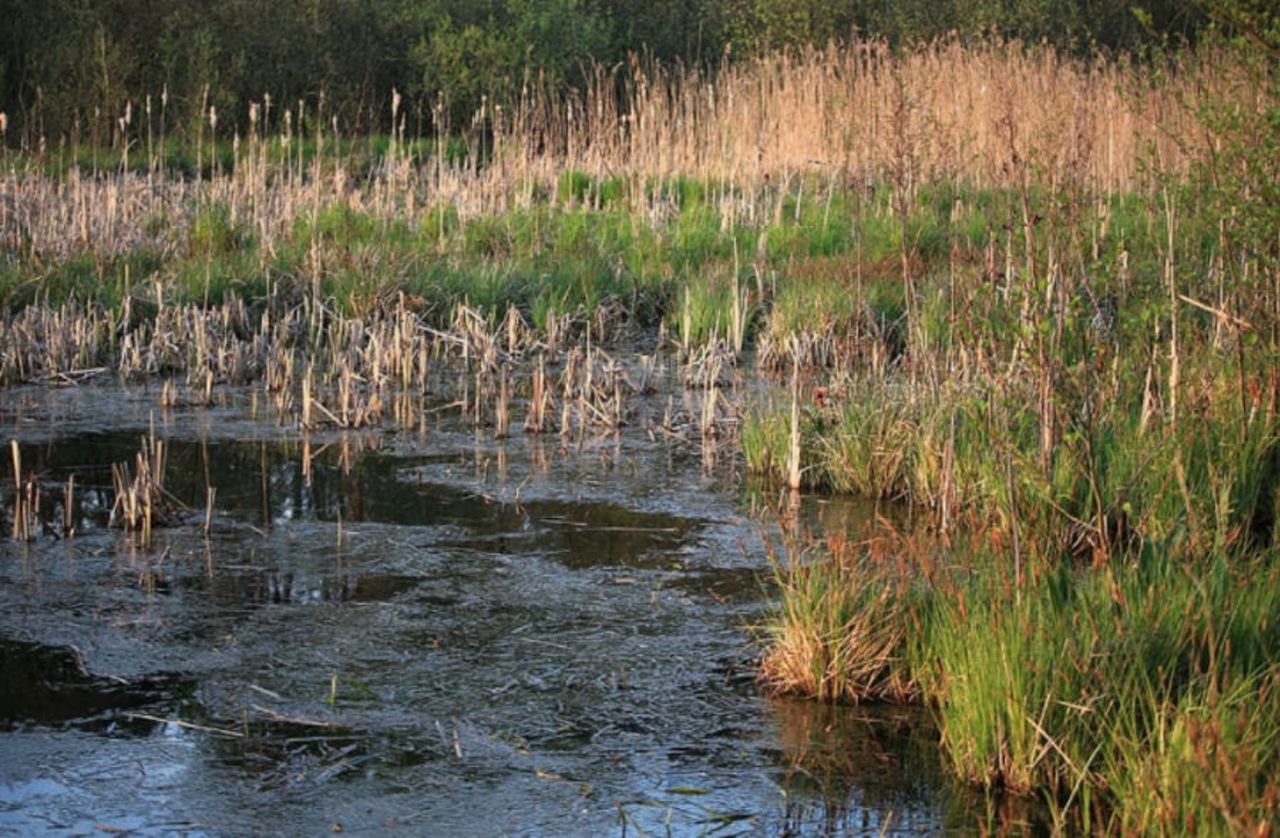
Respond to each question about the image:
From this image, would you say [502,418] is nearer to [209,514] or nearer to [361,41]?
[209,514]

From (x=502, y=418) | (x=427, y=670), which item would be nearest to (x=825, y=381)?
(x=502, y=418)

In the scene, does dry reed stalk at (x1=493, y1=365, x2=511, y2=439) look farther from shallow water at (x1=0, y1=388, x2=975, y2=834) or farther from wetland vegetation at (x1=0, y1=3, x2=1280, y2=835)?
shallow water at (x1=0, y1=388, x2=975, y2=834)

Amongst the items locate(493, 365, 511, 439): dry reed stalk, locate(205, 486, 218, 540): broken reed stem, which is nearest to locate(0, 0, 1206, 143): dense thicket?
locate(493, 365, 511, 439): dry reed stalk

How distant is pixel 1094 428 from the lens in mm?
5762

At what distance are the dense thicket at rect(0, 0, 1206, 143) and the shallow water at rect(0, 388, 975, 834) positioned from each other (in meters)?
12.8

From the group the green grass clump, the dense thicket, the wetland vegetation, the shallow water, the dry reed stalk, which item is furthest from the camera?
the dense thicket

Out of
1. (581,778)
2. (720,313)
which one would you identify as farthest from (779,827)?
(720,313)

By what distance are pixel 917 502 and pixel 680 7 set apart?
23211 mm

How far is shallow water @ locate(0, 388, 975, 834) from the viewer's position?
3990 mm

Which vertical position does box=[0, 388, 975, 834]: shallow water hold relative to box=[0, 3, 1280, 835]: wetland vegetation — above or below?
below

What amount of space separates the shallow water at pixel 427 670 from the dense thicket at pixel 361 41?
12.8m

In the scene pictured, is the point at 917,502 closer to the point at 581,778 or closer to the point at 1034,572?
the point at 1034,572

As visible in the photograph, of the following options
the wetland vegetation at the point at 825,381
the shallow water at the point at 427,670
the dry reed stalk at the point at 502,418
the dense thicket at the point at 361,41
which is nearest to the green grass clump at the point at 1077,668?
the wetland vegetation at the point at 825,381

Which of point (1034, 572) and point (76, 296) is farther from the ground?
point (76, 296)
